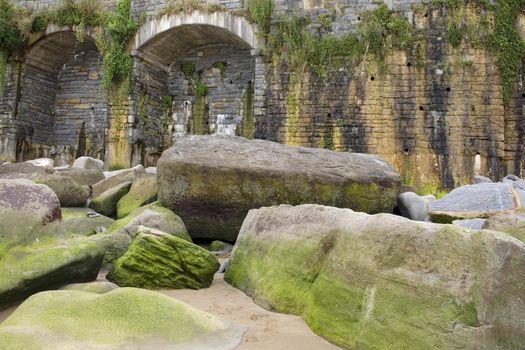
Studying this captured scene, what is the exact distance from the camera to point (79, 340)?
194 cm

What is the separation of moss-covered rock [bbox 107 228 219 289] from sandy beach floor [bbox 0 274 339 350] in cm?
9

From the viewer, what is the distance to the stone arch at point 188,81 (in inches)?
438

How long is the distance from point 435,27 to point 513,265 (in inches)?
340

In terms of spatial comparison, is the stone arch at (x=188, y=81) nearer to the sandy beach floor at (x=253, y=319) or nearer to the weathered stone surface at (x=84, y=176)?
the weathered stone surface at (x=84, y=176)

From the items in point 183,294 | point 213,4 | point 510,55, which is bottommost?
point 183,294

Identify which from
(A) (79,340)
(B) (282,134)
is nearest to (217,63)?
(B) (282,134)

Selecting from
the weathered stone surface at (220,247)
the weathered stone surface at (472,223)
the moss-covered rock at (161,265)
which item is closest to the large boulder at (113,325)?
the moss-covered rock at (161,265)

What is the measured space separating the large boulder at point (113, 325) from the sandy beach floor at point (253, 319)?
4.1 inches

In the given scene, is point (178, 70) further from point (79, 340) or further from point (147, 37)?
point (79, 340)

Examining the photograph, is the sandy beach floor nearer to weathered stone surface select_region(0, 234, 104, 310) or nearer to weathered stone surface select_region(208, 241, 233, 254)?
weathered stone surface select_region(0, 234, 104, 310)

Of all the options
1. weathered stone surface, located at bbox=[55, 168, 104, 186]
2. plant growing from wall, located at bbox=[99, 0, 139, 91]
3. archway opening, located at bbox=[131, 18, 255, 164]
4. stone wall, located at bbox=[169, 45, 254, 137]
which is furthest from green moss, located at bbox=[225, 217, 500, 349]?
plant growing from wall, located at bbox=[99, 0, 139, 91]

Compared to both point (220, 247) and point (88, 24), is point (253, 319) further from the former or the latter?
point (88, 24)

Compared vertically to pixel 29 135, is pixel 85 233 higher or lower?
lower

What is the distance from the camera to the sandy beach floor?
2.14 meters
